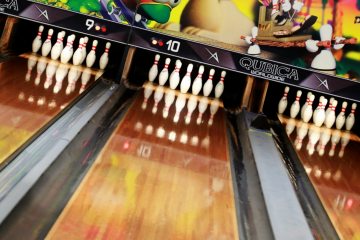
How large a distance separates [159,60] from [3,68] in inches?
56.0

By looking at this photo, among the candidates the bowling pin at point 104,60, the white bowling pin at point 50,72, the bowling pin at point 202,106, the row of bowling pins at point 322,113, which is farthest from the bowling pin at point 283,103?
the white bowling pin at point 50,72

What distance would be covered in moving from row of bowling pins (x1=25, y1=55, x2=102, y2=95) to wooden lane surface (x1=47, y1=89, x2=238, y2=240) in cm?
66

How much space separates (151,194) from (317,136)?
2043 millimetres

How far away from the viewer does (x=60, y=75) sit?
355 cm

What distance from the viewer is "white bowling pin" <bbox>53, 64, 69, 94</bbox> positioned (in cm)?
315

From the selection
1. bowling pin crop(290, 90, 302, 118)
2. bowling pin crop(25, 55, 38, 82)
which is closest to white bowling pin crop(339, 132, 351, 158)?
bowling pin crop(290, 90, 302, 118)

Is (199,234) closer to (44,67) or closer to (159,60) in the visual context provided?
(44,67)

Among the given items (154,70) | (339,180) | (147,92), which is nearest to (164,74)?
(154,70)

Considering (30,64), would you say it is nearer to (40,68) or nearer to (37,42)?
(40,68)

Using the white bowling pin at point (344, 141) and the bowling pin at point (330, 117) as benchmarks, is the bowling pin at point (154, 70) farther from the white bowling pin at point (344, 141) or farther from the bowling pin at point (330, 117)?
the white bowling pin at point (344, 141)

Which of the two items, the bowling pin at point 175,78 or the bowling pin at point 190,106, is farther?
the bowling pin at point 175,78

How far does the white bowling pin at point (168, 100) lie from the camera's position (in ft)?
10.9

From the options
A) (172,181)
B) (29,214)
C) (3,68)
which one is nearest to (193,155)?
(172,181)

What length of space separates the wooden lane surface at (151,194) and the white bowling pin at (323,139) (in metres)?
0.81
